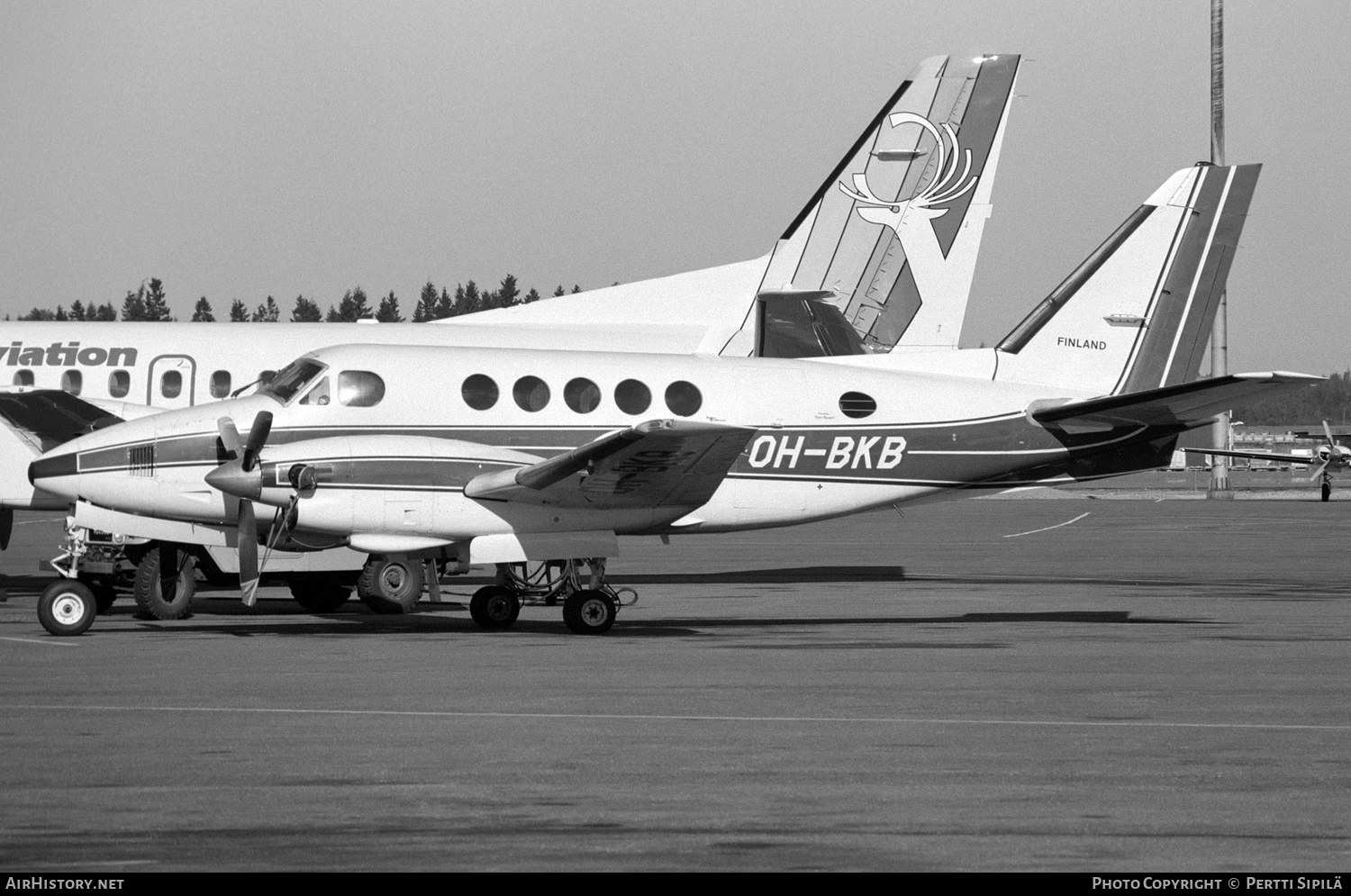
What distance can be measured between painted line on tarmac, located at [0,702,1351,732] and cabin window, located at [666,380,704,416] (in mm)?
6942

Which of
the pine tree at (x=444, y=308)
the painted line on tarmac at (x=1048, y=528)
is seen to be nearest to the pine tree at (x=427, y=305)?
the pine tree at (x=444, y=308)

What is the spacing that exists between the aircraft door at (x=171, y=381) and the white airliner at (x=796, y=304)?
0.06 feet

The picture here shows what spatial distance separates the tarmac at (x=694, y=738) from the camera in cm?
643

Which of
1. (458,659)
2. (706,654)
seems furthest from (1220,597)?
(458,659)

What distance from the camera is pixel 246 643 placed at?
13820mm

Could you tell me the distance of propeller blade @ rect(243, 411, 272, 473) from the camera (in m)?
14.2

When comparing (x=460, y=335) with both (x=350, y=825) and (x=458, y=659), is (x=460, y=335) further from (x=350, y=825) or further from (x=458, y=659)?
(x=350, y=825)

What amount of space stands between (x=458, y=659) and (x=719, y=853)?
22.1 feet

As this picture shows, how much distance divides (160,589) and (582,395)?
4.90 metres

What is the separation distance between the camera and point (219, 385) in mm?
21016

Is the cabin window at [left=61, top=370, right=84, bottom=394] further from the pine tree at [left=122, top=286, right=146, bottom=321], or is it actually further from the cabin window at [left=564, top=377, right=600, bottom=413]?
the pine tree at [left=122, top=286, right=146, bottom=321]

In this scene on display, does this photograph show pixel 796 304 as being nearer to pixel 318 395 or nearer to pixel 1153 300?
pixel 1153 300

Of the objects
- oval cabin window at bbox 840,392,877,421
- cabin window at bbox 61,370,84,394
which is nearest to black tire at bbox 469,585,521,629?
oval cabin window at bbox 840,392,877,421
